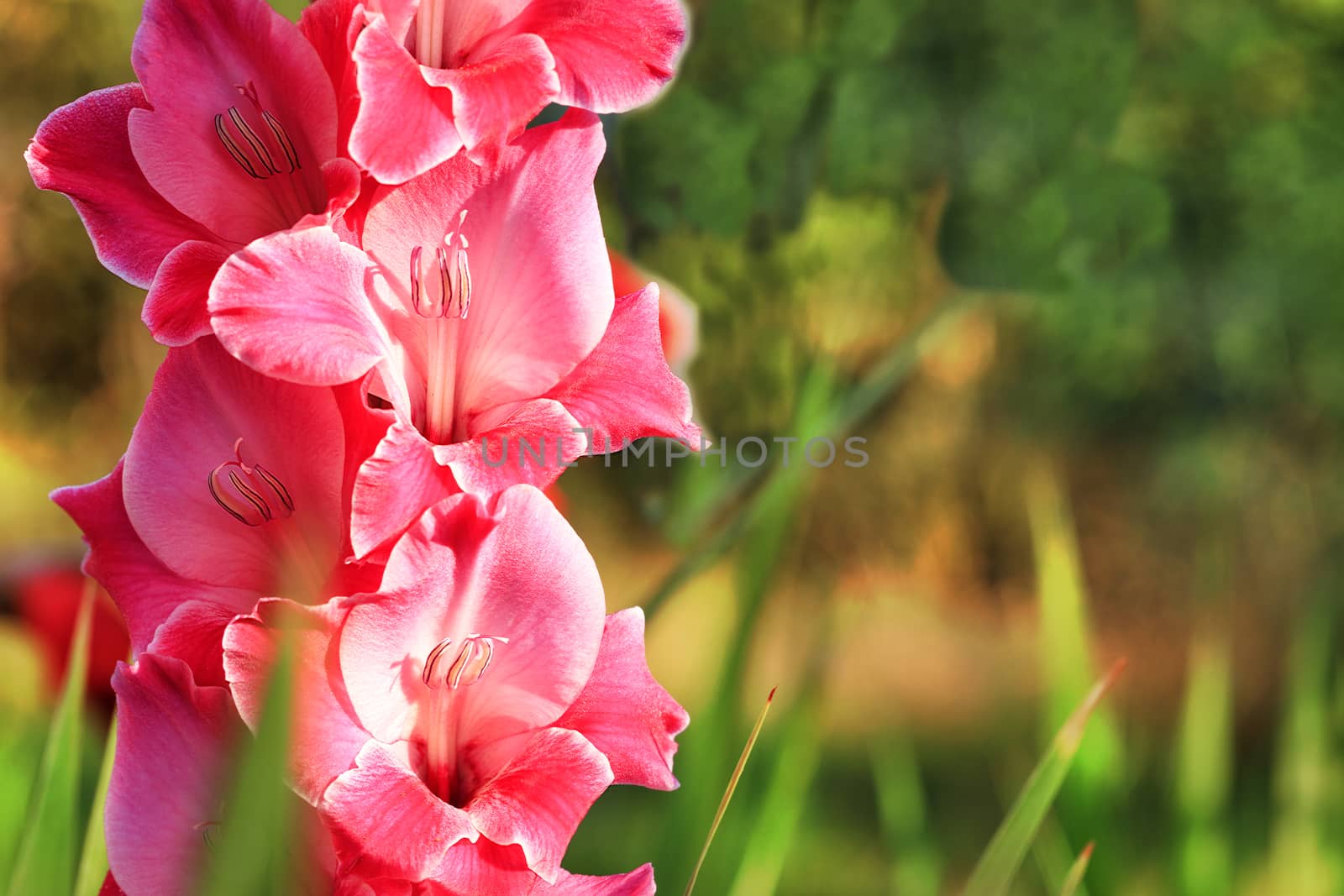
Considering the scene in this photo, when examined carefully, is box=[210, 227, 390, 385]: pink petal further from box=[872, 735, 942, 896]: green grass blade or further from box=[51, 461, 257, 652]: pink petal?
box=[872, 735, 942, 896]: green grass blade

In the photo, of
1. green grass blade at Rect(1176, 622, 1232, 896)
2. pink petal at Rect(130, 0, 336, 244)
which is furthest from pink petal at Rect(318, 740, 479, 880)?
green grass blade at Rect(1176, 622, 1232, 896)

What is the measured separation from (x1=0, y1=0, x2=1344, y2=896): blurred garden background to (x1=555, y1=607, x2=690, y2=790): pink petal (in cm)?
13

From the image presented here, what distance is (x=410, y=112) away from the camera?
208mm

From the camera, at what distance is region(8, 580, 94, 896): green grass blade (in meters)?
0.31

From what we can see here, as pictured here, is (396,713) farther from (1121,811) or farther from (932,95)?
(932,95)

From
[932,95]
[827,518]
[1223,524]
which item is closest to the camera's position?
[932,95]

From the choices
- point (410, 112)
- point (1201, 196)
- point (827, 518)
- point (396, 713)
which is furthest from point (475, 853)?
point (827, 518)

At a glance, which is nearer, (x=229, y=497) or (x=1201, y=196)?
(x=229, y=497)

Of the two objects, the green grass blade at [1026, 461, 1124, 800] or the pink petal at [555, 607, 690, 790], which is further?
the green grass blade at [1026, 461, 1124, 800]

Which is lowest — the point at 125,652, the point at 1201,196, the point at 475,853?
the point at 1201,196

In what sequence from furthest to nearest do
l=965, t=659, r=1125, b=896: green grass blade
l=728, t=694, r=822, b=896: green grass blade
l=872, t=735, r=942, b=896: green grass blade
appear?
l=872, t=735, r=942, b=896: green grass blade
l=728, t=694, r=822, b=896: green grass blade
l=965, t=659, r=1125, b=896: green grass blade

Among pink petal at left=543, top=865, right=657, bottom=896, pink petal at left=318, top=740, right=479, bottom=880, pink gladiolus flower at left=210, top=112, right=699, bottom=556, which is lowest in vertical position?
pink petal at left=543, top=865, right=657, bottom=896

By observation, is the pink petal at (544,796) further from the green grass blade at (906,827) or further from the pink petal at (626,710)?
the green grass blade at (906,827)

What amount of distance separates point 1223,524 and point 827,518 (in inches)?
31.8
